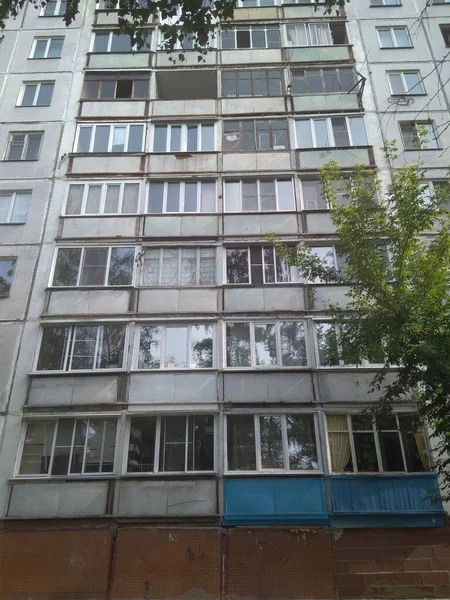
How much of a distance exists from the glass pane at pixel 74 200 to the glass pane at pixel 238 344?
7179 mm

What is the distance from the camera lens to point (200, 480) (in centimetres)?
1276

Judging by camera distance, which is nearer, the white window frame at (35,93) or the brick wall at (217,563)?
the brick wall at (217,563)

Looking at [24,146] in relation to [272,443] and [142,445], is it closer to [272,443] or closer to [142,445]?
[142,445]

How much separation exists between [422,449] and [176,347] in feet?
25.2

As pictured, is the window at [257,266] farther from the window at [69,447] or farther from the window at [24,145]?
the window at [24,145]

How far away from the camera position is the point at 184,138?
60.9 ft

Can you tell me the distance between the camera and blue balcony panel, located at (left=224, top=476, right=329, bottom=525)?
12.2 metres

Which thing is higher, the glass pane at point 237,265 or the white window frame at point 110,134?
the white window frame at point 110,134

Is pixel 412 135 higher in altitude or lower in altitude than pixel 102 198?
higher

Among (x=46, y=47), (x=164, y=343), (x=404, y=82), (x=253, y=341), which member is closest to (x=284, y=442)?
(x=253, y=341)

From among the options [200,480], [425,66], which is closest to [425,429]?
[200,480]

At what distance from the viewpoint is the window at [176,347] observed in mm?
14297

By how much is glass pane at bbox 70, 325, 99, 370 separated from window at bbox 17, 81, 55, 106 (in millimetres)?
10528

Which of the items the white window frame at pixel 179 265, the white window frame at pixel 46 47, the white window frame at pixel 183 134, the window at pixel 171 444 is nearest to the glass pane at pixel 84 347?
the white window frame at pixel 179 265
